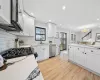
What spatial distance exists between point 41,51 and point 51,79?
2.01 m

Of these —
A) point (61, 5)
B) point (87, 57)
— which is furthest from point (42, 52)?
point (61, 5)

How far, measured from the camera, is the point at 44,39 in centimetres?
491

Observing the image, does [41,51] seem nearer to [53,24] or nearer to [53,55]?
[53,55]

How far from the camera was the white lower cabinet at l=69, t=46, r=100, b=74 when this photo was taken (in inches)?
95.7

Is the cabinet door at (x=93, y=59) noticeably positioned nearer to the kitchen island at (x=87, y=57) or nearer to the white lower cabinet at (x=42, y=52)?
the kitchen island at (x=87, y=57)

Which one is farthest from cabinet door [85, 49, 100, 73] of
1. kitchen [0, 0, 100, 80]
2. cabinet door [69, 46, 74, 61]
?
cabinet door [69, 46, 74, 61]

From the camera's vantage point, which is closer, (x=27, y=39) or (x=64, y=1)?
(x=64, y=1)

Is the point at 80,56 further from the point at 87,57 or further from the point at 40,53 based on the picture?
the point at 40,53

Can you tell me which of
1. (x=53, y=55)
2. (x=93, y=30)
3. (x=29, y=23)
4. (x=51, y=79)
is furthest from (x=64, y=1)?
(x=93, y=30)

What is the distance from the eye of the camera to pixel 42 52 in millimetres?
4039

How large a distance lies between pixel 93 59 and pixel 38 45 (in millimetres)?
2622

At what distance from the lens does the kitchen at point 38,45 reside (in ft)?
2.22

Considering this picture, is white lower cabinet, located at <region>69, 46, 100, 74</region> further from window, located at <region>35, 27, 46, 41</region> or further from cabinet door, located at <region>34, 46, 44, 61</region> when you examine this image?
window, located at <region>35, 27, 46, 41</region>

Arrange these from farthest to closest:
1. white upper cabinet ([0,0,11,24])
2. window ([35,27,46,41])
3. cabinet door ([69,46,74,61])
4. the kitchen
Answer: window ([35,27,46,41]) < cabinet door ([69,46,74,61]) < the kitchen < white upper cabinet ([0,0,11,24])
